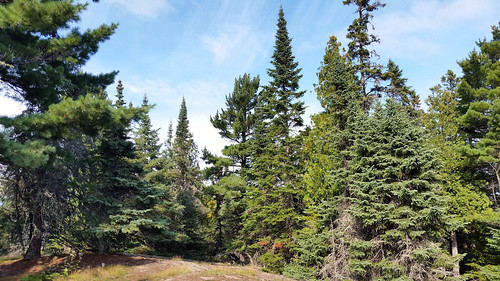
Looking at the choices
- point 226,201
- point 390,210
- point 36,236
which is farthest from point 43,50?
point 226,201

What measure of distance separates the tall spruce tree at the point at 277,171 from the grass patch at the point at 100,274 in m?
8.87

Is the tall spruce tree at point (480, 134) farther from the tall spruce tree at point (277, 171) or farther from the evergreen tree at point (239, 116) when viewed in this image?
the evergreen tree at point (239, 116)

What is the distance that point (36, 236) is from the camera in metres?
10.8

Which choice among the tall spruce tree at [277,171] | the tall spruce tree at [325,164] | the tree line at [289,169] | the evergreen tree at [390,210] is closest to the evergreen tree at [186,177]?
the tree line at [289,169]

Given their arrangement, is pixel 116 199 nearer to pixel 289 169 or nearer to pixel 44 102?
pixel 44 102

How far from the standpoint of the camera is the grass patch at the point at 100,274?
8750 mm

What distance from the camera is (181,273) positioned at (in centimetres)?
952

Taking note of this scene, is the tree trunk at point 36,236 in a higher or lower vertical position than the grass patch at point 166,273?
higher

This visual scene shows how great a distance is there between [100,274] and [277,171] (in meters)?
10.6

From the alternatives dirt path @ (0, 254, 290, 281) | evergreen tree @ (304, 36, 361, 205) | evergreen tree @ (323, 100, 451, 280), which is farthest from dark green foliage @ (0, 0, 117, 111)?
evergreen tree @ (323, 100, 451, 280)

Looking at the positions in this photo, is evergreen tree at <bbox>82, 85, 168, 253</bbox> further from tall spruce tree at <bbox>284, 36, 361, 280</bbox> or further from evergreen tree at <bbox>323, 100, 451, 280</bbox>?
evergreen tree at <bbox>323, 100, 451, 280</bbox>

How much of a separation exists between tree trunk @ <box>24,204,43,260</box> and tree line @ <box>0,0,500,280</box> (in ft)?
0.18

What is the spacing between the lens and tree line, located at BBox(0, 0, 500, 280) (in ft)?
28.2

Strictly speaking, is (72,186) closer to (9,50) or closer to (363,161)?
(9,50)
